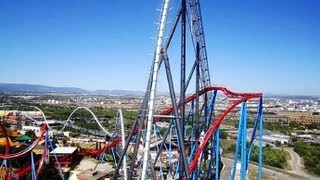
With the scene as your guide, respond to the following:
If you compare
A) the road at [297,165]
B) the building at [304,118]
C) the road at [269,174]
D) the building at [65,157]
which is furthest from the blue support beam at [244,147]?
the building at [304,118]

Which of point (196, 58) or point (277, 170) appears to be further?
point (277, 170)

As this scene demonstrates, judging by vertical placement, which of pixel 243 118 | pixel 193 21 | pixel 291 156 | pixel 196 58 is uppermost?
pixel 193 21

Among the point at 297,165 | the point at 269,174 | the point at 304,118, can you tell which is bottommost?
the point at 297,165

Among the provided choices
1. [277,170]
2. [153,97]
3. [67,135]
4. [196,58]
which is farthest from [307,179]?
[67,135]

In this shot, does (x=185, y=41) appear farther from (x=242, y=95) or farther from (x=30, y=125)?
(x=30, y=125)

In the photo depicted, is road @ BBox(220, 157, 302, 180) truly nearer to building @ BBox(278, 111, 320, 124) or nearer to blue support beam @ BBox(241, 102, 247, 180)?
blue support beam @ BBox(241, 102, 247, 180)

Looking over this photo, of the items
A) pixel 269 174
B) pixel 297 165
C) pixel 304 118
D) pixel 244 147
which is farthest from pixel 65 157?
pixel 304 118

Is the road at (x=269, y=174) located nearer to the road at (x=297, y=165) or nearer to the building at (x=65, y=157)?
the road at (x=297, y=165)

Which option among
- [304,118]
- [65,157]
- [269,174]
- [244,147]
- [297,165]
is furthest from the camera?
[304,118]

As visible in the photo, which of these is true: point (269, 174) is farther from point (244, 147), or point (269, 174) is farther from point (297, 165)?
Answer: point (244, 147)

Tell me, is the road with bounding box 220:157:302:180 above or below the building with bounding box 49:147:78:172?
below

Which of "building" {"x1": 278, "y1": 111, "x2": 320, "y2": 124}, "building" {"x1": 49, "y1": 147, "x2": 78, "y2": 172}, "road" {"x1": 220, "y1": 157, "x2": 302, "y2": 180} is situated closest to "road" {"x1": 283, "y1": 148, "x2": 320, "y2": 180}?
"road" {"x1": 220, "y1": 157, "x2": 302, "y2": 180}
